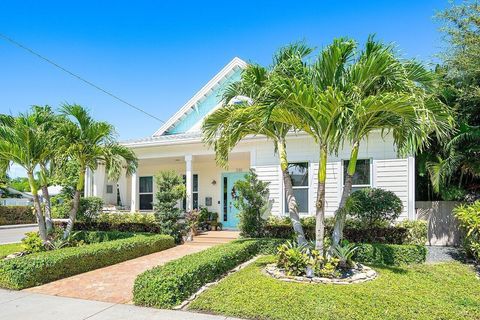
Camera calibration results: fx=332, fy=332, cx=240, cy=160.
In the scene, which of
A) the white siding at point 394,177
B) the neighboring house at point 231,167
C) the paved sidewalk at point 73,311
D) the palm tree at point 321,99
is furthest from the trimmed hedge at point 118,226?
the white siding at point 394,177

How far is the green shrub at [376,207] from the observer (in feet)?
31.2

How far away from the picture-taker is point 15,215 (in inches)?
957

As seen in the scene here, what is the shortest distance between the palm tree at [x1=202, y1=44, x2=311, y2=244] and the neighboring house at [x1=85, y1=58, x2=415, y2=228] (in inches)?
63.1

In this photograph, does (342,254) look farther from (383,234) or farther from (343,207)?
(383,234)

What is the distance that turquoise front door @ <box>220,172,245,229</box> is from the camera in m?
15.0

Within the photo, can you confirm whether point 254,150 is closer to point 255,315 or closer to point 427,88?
point 427,88

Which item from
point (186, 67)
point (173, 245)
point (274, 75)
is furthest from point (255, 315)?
point (186, 67)

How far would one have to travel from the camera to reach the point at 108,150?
1036 centimetres

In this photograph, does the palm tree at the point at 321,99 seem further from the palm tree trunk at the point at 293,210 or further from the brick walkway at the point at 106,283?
the brick walkway at the point at 106,283

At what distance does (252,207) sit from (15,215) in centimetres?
2148

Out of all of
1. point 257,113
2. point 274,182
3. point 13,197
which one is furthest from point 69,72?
point 13,197

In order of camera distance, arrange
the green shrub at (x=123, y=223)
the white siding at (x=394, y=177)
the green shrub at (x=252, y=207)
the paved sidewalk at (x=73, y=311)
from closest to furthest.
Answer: the paved sidewalk at (x=73, y=311)
the white siding at (x=394, y=177)
the green shrub at (x=252, y=207)
the green shrub at (x=123, y=223)

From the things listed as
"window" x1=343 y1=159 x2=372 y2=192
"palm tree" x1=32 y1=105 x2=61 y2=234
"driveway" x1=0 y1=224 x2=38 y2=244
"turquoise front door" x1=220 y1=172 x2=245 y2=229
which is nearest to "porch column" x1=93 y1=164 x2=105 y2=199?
"driveway" x1=0 y1=224 x2=38 y2=244

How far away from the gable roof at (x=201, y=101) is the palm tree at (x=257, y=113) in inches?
276
